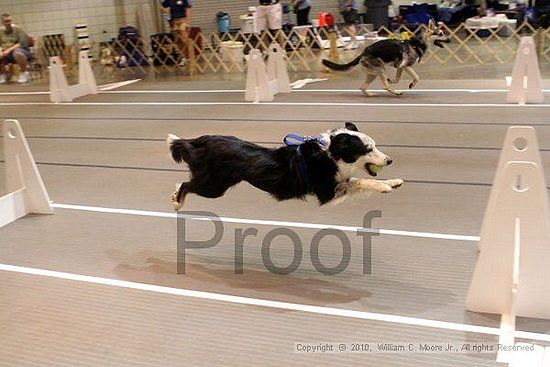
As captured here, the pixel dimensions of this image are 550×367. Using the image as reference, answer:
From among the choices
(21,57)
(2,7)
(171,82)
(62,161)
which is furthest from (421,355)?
(2,7)

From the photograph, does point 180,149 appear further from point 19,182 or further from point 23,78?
point 23,78

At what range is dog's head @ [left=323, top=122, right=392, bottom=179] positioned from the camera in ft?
9.07

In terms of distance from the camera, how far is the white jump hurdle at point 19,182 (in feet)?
13.1

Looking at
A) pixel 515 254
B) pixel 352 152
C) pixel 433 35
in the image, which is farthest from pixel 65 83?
pixel 515 254

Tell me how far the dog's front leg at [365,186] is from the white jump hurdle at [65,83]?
292 inches

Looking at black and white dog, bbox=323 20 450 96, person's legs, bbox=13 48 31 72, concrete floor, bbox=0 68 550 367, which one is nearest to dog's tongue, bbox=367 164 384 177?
concrete floor, bbox=0 68 550 367

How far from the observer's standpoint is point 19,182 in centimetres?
410

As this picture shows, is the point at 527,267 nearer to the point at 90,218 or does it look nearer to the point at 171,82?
the point at 90,218

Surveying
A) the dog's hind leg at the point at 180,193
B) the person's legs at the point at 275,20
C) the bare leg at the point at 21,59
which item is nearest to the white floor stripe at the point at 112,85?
the bare leg at the point at 21,59

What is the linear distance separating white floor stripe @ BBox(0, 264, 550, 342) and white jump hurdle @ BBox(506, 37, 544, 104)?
4693 mm

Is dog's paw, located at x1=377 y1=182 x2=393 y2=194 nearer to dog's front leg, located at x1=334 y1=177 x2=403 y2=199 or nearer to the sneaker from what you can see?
dog's front leg, located at x1=334 y1=177 x2=403 y2=199

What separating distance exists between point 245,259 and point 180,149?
722 millimetres

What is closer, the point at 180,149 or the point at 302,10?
the point at 180,149

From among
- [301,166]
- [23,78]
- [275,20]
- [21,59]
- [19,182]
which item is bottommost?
[19,182]
